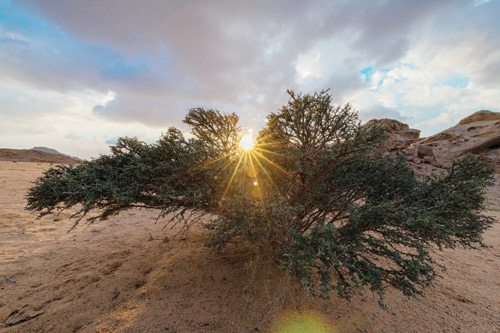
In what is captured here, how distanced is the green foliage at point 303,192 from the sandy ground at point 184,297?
66 cm

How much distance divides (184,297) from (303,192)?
3.76 m

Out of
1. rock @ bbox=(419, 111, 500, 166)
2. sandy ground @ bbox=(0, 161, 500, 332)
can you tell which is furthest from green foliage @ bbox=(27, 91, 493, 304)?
rock @ bbox=(419, 111, 500, 166)

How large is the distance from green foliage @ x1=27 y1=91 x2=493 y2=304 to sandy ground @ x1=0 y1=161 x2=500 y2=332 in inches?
26.1

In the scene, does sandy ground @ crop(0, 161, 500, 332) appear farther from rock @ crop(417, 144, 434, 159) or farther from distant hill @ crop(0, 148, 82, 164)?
distant hill @ crop(0, 148, 82, 164)

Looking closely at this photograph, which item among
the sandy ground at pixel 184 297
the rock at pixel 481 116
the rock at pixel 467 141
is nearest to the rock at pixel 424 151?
the rock at pixel 467 141

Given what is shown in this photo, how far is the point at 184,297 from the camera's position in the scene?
13.9 feet

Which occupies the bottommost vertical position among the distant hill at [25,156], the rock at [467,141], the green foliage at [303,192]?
the green foliage at [303,192]

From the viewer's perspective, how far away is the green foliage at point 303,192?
11.0 feet

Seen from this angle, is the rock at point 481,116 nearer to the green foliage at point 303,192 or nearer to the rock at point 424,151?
the rock at point 424,151

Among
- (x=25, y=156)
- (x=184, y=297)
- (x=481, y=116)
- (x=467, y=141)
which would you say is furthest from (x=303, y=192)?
(x=25, y=156)

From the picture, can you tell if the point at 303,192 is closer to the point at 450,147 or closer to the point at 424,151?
the point at 424,151

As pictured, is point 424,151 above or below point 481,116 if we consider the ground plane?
below

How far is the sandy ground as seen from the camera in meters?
3.72

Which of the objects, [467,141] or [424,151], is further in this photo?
[467,141]
